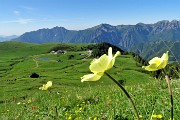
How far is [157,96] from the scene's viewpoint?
7949 millimetres

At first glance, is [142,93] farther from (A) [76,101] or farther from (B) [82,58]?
(B) [82,58]

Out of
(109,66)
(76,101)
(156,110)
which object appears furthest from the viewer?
(76,101)

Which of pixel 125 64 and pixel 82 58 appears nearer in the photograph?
pixel 125 64

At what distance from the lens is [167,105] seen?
6574 mm

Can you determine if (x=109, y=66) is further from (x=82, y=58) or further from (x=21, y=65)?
(x=82, y=58)

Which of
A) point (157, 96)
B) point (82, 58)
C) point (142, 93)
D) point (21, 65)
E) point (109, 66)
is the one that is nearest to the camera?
point (109, 66)

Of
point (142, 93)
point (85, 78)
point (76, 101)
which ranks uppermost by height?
point (85, 78)

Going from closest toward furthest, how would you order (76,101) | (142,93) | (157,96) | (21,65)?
(157,96) → (142,93) → (76,101) → (21,65)

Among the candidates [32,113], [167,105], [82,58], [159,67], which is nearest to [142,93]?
[167,105]

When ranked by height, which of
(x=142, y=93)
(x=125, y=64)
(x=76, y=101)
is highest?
(x=142, y=93)

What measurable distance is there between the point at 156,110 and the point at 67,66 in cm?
15967

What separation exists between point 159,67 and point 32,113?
6.99 m

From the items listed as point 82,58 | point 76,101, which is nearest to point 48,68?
point 82,58

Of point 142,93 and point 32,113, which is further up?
point 142,93
